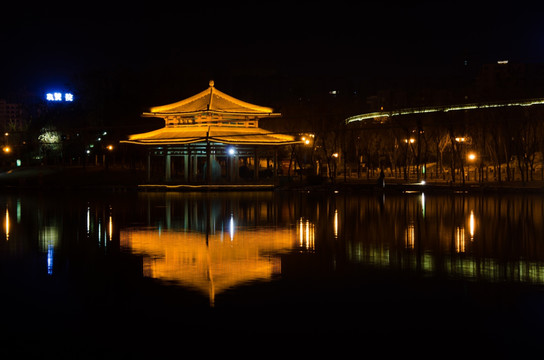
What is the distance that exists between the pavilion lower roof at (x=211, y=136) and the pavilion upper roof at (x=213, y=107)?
117 centimetres

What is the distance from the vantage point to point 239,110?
48031 mm

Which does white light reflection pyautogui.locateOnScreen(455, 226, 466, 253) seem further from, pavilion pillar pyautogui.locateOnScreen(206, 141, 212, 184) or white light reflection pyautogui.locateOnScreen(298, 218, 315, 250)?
pavilion pillar pyautogui.locateOnScreen(206, 141, 212, 184)

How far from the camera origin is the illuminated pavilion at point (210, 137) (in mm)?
46250

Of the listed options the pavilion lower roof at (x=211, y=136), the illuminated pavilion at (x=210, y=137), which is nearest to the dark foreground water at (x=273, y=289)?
the pavilion lower roof at (x=211, y=136)

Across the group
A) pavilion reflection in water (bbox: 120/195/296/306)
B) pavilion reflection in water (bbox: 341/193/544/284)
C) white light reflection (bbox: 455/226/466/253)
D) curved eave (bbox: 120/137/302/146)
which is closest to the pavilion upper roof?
curved eave (bbox: 120/137/302/146)

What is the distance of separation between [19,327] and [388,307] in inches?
178

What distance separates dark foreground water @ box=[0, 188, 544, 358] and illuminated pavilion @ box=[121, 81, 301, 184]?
26.5 m

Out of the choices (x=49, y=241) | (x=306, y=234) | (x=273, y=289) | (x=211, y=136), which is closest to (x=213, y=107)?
(x=211, y=136)

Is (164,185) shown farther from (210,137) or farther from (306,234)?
(306,234)

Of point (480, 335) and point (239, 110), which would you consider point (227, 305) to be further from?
point (239, 110)

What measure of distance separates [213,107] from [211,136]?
2.97 meters

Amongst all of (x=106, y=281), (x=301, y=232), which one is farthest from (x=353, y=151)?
(x=106, y=281)

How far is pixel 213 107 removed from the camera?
156 feet

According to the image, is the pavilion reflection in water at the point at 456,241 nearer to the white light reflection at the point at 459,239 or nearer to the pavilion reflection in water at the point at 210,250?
the white light reflection at the point at 459,239
